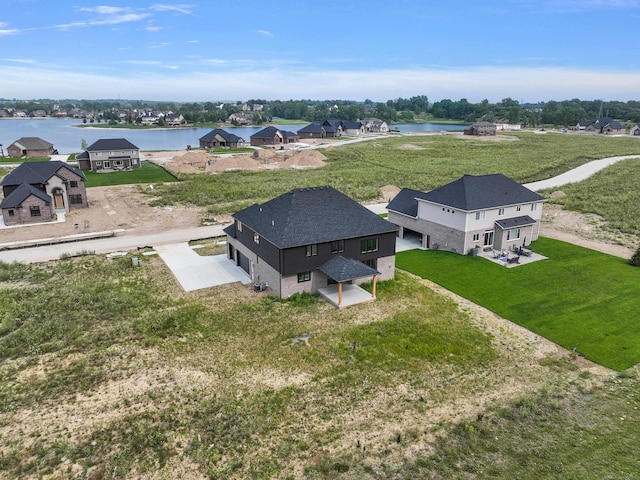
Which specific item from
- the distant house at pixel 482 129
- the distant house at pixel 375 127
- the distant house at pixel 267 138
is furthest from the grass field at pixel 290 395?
the distant house at pixel 375 127

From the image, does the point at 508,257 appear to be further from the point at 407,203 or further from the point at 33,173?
the point at 33,173

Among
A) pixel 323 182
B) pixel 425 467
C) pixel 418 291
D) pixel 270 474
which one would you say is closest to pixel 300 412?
pixel 270 474

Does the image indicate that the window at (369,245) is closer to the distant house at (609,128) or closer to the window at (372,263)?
the window at (372,263)

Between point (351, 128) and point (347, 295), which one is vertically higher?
point (351, 128)

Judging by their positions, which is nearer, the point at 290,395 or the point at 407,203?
the point at 290,395

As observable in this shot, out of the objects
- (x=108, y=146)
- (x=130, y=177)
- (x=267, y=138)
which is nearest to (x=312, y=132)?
(x=267, y=138)

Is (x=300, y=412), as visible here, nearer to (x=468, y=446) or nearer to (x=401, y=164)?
(x=468, y=446)
